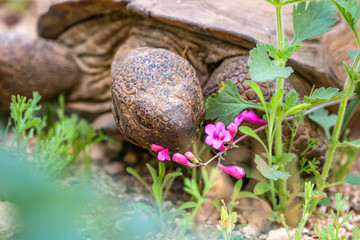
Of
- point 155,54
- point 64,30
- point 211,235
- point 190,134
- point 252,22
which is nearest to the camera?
point 211,235

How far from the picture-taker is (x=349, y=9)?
1.38 meters

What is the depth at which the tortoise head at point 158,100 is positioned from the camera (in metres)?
1.50

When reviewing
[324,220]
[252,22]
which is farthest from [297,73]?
[324,220]

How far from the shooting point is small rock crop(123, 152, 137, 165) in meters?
2.25

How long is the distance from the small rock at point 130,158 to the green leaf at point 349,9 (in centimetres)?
138

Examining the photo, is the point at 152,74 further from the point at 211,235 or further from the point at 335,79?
the point at 335,79

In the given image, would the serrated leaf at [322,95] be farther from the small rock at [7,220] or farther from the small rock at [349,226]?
the small rock at [7,220]

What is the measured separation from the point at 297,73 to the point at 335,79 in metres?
0.22

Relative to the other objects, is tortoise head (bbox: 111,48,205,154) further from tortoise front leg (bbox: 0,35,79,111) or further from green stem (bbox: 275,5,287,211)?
tortoise front leg (bbox: 0,35,79,111)

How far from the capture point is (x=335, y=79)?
1.99 m

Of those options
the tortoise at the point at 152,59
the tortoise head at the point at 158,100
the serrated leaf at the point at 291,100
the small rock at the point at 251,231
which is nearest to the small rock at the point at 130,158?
the tortoise at the point at 152,59

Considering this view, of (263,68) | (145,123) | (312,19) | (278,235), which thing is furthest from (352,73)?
(145,123)

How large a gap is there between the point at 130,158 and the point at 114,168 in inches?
4.8

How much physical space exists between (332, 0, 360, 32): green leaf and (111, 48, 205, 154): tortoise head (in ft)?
2.11
